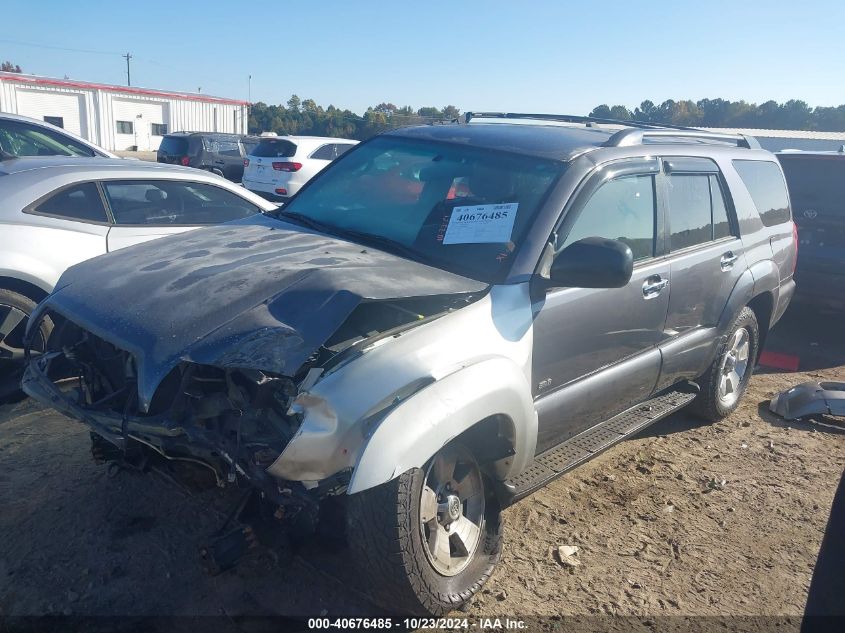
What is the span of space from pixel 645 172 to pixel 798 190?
4.83 meters

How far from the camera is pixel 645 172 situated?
3.82 m

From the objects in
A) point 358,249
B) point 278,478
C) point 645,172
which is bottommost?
point 278,478

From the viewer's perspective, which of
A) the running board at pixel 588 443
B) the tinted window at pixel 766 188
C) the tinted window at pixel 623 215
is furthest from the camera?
the tinted window at pixel 766 188

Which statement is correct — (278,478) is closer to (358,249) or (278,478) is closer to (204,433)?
(204,433)

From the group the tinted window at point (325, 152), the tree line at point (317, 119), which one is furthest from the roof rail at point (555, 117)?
the tree line at point (317, 119)

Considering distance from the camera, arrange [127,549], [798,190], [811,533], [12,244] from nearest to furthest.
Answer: [127,549] → [811,533] → [12,244] → [798,190]

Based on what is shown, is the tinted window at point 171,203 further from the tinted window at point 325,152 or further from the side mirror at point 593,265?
the tinted window at point 325,152

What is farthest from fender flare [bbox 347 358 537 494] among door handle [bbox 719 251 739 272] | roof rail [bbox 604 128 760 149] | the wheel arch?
the wheel arch

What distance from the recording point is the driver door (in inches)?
127

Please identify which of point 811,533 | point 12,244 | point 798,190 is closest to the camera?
point 811,533

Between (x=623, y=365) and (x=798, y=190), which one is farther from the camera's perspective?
(x=798, y=190)

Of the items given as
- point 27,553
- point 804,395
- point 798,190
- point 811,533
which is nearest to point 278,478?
point 27,553

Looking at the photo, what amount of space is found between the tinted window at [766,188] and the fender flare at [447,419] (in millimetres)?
2963

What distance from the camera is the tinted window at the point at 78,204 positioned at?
188 inches
